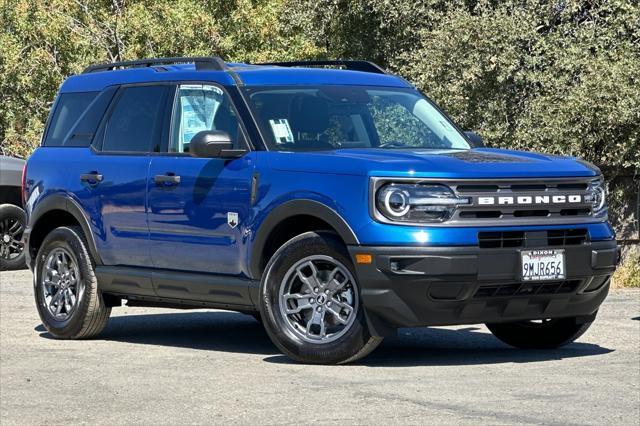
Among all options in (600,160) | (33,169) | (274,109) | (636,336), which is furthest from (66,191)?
(600,160)

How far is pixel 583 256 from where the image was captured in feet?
30.8

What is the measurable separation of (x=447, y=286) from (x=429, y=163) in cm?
75

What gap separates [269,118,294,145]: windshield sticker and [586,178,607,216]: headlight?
196 cm

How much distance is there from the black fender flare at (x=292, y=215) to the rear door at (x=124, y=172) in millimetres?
1135

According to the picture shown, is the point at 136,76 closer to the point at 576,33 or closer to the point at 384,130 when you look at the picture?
the point at 384,130

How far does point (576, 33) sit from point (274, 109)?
10.8 m

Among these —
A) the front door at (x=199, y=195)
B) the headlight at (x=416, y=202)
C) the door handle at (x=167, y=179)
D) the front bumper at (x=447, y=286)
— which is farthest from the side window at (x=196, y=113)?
the front bumper at (x=447, y=286)

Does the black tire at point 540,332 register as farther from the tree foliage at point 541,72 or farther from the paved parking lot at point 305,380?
the tree foliage at point 541,72

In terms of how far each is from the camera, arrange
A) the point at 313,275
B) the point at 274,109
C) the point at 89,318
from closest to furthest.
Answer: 1. the point at 313,275
2. the point at 274,109
3. the point at 89,318

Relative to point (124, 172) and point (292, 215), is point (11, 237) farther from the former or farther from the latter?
point (292, 215)

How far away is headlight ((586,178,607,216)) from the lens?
9.64 meters

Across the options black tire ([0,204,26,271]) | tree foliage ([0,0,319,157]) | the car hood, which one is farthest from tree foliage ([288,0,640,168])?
the car hood

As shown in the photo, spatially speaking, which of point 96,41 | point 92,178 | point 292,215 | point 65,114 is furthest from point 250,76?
point 96,41

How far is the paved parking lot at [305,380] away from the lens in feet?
24.8
